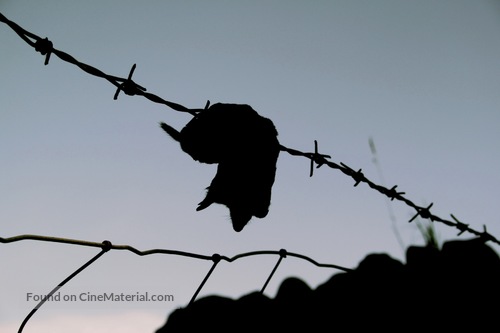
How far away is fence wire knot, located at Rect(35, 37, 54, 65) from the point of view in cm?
96

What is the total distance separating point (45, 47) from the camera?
0.97 metres

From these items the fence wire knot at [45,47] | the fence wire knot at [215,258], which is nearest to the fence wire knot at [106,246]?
the fence wire knot at [215,258]

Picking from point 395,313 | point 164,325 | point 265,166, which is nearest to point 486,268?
point 395,313

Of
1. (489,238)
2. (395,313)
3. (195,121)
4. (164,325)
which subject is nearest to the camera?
(164,325)

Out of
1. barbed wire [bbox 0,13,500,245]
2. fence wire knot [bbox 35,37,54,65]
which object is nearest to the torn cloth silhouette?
barbed wire [bbox 0,13,500,245]

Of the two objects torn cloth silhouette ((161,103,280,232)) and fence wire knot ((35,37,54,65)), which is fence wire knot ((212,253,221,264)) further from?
fence wire knot ((35,37,54,65))

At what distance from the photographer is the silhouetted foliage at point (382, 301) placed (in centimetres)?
106

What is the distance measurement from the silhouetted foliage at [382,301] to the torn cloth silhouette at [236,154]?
27 centimetres

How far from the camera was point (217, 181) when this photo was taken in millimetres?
1146

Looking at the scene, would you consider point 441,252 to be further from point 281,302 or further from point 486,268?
point 281,302

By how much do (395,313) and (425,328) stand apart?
9 centimetres

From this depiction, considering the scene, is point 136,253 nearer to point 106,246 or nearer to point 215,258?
point 106,246

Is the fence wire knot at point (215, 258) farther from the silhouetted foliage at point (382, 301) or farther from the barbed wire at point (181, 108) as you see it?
the barbed wire at point (181, 108)

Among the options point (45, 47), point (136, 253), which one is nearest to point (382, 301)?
point (136, 253)
